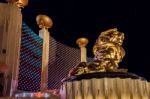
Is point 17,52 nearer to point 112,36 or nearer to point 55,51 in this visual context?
point 112,36

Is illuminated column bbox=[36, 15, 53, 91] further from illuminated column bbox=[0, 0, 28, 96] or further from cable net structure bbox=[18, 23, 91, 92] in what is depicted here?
illuminated column bbox=[0, 0, 28, 96]

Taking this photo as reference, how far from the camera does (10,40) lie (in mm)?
4363

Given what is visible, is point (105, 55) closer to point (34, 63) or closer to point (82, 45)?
point (34, 63)

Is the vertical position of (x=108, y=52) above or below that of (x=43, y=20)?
below

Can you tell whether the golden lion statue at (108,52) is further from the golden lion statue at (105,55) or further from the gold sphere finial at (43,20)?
the gold sphere finial at (43,20)

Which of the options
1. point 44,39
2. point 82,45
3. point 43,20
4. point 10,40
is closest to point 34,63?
point 44,39

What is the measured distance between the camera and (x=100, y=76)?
3.42 metres

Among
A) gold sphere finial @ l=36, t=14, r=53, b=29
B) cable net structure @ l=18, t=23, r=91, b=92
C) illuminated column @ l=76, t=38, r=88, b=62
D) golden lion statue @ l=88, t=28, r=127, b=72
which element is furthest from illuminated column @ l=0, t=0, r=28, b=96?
illuminated column @ l=76, t=38, r=88, b=62

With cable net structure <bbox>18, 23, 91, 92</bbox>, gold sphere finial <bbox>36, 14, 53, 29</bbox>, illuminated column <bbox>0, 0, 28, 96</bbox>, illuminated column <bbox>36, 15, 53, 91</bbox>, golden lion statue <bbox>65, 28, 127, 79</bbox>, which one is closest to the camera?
golden lion statue <bbox>65, 28, 127, 79</bbox>

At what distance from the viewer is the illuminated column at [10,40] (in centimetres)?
420

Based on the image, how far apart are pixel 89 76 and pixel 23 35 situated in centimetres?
227

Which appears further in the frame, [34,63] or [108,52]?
[34,63]

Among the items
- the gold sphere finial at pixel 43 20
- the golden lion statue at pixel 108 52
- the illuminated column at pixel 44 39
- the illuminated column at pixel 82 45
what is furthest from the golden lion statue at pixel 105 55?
the illuminated column at pixel 82 45

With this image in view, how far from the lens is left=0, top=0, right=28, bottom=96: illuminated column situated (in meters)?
4.20
